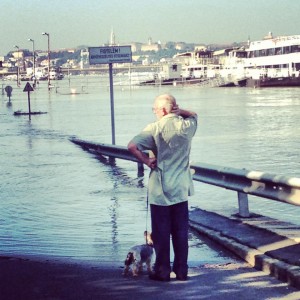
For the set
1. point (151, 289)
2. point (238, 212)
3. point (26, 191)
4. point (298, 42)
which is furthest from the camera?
point (298, 42)

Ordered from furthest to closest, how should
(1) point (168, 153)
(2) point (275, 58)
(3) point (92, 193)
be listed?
(2) point (275, 58), (3) point (92, 193), (1) point (168, 153)

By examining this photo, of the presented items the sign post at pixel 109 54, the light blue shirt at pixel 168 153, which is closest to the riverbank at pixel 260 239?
the light blue shirt at pixel 168 153

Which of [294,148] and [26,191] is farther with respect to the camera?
[294,148]

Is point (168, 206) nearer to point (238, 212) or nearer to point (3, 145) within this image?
point (238, 212)

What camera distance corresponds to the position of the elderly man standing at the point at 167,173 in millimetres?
7102

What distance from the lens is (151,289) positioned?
689cm

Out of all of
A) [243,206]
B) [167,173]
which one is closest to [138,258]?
[167,173]

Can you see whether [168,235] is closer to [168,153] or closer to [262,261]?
[168,153]

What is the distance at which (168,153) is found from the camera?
7145mm

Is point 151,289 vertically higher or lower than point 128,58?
lower

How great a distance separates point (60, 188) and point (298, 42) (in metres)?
109

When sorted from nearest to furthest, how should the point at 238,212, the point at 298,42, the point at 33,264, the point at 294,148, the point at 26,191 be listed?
1. the point at 33,264
2. the point at 238,212
3. the point at 26,191
4. the point at 294,148
5. the point at 298,42

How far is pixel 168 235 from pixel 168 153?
0.69 metres

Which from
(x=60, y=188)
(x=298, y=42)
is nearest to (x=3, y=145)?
(x=60, y=188)
